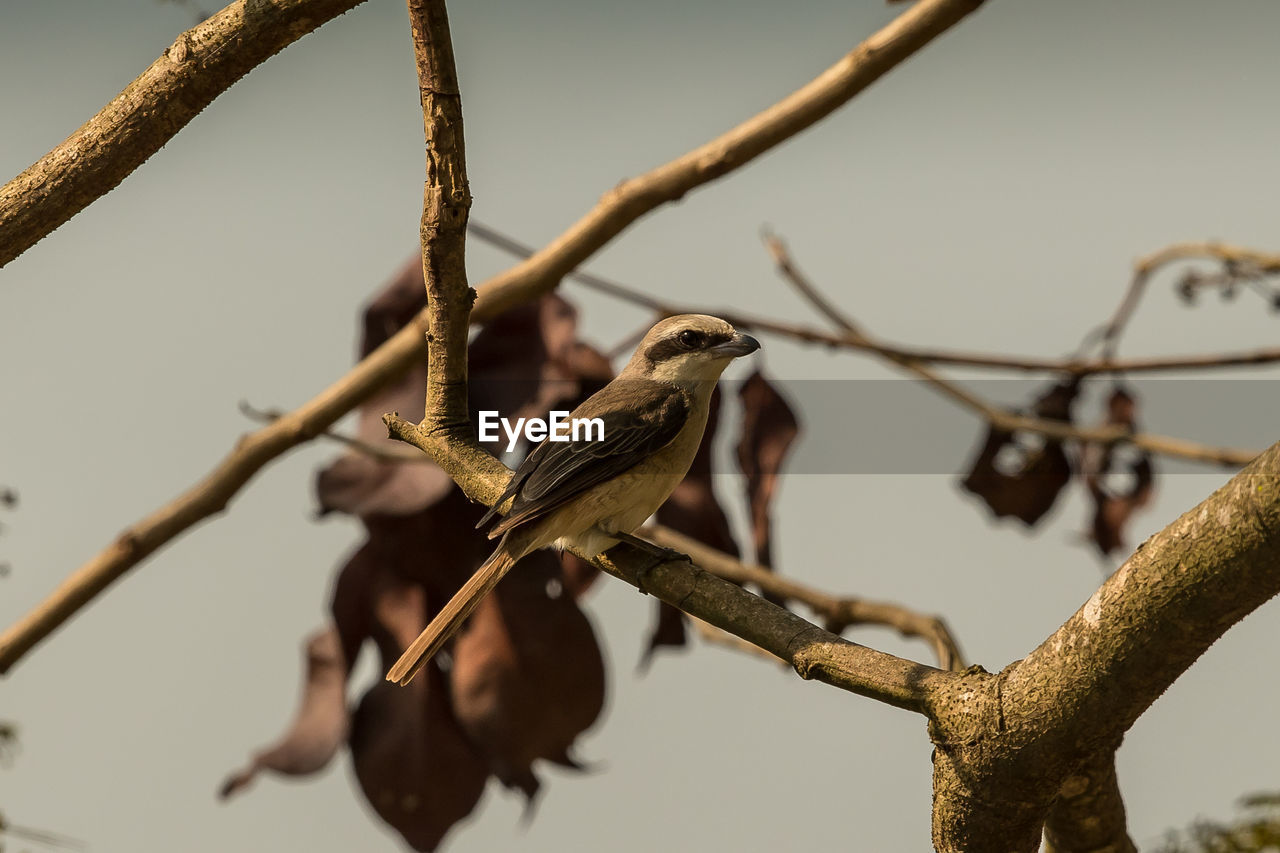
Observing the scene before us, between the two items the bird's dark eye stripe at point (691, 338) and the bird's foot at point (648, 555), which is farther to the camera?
the bird's dark eye stripe at point (691, 338)

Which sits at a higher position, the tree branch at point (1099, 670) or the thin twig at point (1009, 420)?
the thin twig at point (1009, 420)

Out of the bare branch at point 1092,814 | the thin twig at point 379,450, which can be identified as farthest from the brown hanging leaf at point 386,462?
the bare branch at point 1092,814

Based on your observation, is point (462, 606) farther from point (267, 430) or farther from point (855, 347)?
point (855, 347)

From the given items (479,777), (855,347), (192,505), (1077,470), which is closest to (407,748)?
(479,777)

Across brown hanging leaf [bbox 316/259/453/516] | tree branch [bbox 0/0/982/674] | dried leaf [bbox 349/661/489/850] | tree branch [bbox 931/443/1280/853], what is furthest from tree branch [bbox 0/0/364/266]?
dried leaf [bbox 349/661/489/850]

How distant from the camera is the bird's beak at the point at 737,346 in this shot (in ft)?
9.12

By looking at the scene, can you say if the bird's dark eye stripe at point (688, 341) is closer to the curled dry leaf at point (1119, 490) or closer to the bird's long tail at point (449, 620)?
the bird's long tail at point (449, 620)

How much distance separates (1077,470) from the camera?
438cm

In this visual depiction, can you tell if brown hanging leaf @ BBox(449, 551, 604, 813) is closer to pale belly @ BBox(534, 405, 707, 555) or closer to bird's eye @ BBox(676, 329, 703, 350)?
pale belly @ BBox(534, 405, 707, 555)

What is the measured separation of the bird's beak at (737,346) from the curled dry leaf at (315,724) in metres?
1.50

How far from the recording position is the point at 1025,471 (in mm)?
4254

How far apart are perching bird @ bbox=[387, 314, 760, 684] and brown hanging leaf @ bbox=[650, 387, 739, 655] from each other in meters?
0.74

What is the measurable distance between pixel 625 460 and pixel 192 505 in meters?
1.53

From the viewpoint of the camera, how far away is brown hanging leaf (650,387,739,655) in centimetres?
364
